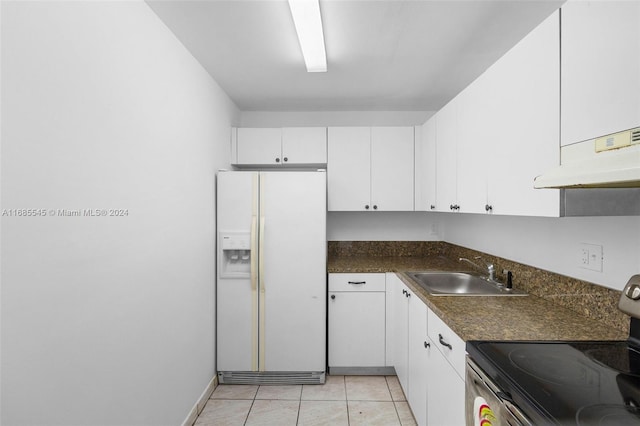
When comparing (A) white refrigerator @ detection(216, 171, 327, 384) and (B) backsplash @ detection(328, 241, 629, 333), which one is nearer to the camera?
(B) backsplash @ detection(328, 241, 629, 333)

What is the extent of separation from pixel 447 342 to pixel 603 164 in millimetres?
996

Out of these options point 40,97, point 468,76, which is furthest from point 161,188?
point 468,76

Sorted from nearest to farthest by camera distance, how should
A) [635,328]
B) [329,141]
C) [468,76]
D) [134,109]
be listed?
[635,328] → [134,109] → [468,76] → [329,141]

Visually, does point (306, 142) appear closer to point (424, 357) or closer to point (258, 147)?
point (258, 147)

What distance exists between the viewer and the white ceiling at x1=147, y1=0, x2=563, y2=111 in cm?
162

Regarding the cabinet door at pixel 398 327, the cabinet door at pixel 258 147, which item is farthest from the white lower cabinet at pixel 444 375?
the cabinet door at pixel 258 147

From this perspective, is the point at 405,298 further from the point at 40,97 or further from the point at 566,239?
the point at 40,97

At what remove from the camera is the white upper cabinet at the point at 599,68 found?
0.94 m

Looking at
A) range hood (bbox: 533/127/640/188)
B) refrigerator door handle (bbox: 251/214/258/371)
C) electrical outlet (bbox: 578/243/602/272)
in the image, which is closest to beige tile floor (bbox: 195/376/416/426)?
refrigerator door handle (bbox: 251/214/258/371)

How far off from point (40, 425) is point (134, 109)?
1.30m

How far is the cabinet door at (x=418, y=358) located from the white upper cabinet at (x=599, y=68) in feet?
3.99

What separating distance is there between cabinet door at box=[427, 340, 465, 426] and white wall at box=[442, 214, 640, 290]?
2.65 ft

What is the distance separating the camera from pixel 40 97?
3.33ft

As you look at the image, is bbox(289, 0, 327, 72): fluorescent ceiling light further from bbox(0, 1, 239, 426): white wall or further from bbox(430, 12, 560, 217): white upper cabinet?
bbox(430, 12, 560, 217): white upper cabinet
